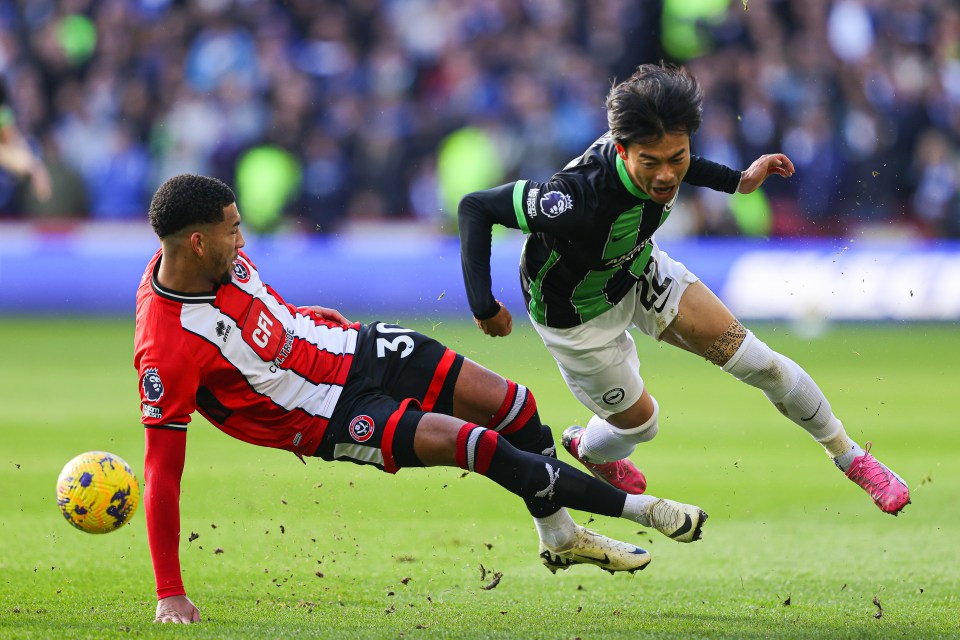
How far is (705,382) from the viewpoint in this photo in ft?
43.0

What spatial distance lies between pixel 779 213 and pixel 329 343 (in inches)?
424

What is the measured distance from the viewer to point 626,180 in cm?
554

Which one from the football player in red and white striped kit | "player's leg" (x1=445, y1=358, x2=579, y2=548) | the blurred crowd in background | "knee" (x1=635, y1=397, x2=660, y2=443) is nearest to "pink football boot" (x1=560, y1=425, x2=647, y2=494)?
"knee" (x1=635, y1=397, x2=660, y2=443)

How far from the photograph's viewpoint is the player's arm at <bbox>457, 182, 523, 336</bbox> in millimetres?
5297

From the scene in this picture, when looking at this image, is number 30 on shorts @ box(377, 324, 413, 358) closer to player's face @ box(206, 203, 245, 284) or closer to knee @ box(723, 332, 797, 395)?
player's face @ box(206, 203, 245, 284)

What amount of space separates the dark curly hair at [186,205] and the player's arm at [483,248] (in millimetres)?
995

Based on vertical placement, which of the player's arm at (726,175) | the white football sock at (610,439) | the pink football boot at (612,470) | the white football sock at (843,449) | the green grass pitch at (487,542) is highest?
the player's arm at (726,175)

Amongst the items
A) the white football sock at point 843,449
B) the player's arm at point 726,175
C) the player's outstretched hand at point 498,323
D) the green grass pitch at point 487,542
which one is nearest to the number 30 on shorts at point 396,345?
the player's outstretched hand at point 498,323

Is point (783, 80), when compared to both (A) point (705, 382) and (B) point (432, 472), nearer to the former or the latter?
(A) point (705, 382)

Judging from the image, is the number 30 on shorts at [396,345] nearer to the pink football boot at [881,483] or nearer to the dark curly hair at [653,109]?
the dark curly hair at [653,109]

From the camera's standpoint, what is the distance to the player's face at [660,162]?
5328mm

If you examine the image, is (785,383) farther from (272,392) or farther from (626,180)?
(272,392)

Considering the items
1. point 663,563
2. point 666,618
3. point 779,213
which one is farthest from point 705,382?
point 666,618

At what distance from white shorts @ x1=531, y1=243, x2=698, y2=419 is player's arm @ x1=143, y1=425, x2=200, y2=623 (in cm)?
199
